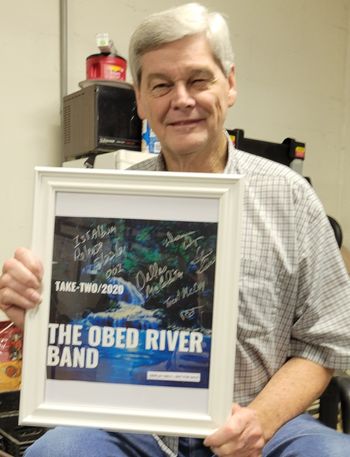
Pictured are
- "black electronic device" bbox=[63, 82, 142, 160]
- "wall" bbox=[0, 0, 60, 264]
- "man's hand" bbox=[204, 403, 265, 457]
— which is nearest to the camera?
"man's hand" bbox=[204, 403, 265, 457]

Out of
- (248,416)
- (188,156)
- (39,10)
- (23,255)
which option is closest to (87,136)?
(39,10)

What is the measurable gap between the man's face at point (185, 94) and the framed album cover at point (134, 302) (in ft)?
0.88

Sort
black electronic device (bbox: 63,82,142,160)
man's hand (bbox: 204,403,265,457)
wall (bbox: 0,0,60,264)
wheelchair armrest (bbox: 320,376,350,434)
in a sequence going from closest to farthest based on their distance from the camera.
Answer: man's hand (bbox: 204,403,265,457) → wheelchair armrest (bbox: 320,376,350,434) → black electronic device (bbox: 63,82,142,160) → wall (bbox: 0,0,60,264)

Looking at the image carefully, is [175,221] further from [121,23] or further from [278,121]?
[278,121]

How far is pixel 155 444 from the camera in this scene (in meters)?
0.98

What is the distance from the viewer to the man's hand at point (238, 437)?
0.77m

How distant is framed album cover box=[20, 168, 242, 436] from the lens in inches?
31.0

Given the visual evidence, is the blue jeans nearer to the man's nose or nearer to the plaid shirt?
the plaid shirt

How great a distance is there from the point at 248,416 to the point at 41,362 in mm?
348

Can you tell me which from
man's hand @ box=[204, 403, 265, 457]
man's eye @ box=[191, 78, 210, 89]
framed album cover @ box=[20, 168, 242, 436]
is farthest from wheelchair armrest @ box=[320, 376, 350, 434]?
man's eye @ box=[191, 78, 210, 89]

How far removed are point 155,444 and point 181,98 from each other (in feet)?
2.26

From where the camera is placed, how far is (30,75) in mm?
2025

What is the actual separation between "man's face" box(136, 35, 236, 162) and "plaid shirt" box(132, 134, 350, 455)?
0.61 feet

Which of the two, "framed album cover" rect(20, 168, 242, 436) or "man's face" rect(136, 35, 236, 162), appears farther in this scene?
"man's face" rect(136, 35, 236, 162)
